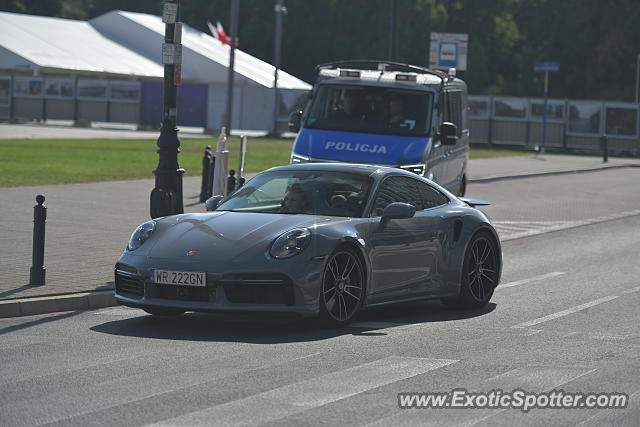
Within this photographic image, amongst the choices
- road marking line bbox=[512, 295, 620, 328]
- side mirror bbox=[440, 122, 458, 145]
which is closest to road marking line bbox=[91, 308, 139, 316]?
road marking line bbox=[512, 295, 620, 328]

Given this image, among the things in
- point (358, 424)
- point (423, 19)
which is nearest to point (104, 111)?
point (423, 19)

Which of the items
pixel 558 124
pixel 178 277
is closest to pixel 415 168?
pixel 178 277

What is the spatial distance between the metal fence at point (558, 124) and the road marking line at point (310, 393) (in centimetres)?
4936

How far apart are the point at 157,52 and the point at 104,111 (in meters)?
8.50

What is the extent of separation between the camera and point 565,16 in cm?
8544

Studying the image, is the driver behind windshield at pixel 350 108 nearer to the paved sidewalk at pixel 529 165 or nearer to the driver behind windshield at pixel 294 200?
the driver behind windshield at pixel 294 200

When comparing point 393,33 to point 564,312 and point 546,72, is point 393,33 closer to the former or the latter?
point 546,72

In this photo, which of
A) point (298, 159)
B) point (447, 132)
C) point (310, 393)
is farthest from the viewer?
point (447, 132)

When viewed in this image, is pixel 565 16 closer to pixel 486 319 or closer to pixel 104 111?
pixel 104 111

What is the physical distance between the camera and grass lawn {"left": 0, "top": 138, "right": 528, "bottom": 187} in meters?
27.9

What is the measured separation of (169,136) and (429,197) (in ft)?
13.3

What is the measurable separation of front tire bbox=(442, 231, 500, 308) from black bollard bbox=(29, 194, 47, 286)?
375 centimetres

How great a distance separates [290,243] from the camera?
33.3 ft

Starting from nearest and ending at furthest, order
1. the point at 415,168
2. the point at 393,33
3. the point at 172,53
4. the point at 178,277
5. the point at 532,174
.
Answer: the point at 178,277
the point at 172,53
the point at 415,168
the point at 393,33
the point at 532,174
